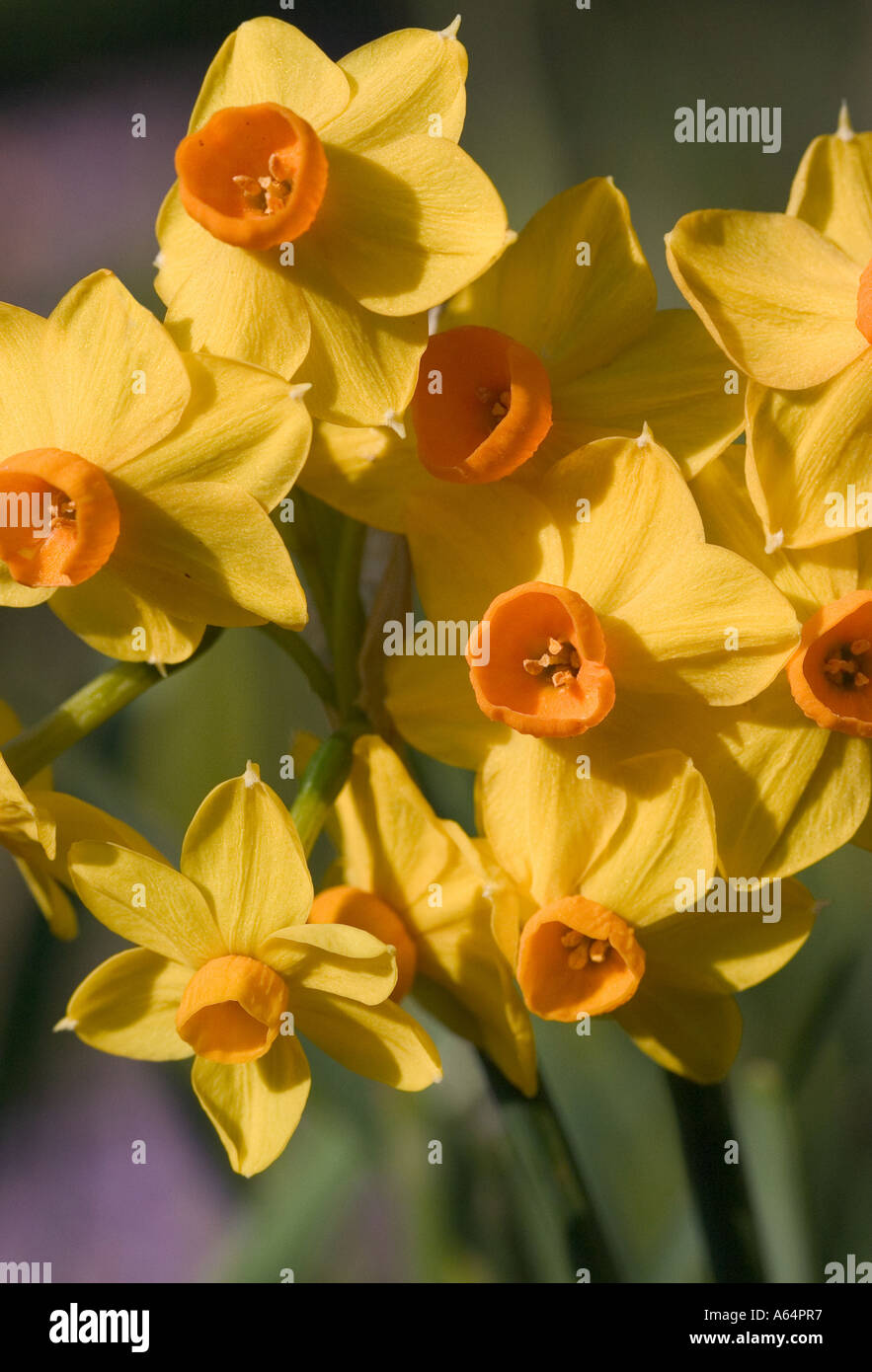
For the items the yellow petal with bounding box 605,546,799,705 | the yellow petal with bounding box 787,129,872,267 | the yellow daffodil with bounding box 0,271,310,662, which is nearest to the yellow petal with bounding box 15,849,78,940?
the yellow daffodil with bounding box 0,271,310,662

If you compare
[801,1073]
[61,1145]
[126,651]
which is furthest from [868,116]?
[61,1145]

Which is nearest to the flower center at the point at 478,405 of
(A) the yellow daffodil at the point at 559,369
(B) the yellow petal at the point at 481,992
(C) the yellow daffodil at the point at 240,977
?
(A) the yellow daffodil at the point at 559,369

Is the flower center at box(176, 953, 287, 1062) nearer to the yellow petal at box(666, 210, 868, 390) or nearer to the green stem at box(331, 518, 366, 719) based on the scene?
the green stem at box(331, 518, 366, 719)

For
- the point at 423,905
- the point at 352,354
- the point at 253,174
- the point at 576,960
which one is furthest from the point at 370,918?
the point at 253,174

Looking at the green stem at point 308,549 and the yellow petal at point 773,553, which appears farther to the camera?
the green stem at point 308,549

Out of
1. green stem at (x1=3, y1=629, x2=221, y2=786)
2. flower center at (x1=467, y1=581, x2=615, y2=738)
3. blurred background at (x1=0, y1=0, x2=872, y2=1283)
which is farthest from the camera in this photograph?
blurred background at (x1=0, y1=0, x2=872, y2=1283)

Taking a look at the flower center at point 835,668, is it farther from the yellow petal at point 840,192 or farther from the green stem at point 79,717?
the green stem at point 79,717
